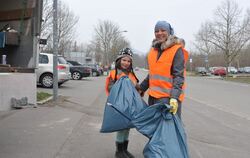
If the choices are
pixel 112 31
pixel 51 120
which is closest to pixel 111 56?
pixel 112 31

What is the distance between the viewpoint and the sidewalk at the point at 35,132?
227 inches

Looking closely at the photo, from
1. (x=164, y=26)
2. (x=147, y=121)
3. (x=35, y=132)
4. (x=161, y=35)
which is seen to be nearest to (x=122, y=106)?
(x=147, y=121)

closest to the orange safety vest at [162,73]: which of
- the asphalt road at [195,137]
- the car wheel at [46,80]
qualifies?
the asphalt road at [195,137]

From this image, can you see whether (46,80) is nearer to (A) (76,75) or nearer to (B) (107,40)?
(A) (76,75)

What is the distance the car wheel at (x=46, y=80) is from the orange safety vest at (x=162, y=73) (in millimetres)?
13807

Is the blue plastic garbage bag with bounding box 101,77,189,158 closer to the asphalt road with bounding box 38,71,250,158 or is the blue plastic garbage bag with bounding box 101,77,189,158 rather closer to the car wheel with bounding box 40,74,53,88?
the asphalt road with bounding box 38,71,250,158

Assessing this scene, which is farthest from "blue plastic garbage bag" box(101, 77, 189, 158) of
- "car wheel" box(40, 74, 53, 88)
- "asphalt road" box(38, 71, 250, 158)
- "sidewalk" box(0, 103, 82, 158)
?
"car wheel" box(40, 74, 53, 88)

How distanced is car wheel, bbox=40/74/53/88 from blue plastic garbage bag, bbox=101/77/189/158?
528 inches

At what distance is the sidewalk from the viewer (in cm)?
575

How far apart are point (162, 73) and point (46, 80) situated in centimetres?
1414

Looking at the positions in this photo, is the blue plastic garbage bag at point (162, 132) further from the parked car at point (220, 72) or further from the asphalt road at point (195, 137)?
the parked car at point (220, 72)

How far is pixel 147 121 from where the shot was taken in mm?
4348

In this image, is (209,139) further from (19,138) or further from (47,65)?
(47,65)

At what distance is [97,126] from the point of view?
27.2 ft
